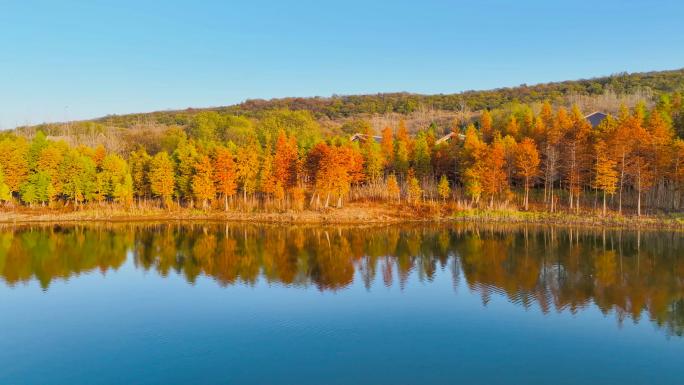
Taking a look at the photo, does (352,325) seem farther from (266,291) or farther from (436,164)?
(436,164)

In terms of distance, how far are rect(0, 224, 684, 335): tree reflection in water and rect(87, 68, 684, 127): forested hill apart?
272ft

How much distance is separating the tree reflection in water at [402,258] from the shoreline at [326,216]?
3000 millimetres

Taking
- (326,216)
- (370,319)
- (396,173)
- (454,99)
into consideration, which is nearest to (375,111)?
(454,99)

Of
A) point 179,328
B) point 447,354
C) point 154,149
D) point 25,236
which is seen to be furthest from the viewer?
point 154,149

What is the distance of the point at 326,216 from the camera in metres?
47.0

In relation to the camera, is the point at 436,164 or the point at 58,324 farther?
the point at 436,164

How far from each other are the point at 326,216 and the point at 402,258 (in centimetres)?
1682

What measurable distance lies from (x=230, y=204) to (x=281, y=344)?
120 feet

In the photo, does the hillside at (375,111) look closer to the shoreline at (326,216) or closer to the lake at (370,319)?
the shoreline at (326,216)

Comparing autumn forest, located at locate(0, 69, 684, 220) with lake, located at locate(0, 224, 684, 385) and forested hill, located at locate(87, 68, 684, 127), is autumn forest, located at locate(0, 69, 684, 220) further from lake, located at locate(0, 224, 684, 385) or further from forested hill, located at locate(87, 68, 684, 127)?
forested hill, located at locate(87, 68, 684, 127)

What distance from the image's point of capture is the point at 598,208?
44.3 meters

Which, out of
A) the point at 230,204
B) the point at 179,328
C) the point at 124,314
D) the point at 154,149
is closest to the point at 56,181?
the point at 230,204

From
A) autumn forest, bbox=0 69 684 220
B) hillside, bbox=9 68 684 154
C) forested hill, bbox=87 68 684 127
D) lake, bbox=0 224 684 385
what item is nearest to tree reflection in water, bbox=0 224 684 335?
lake, bbox=0 224 684 385

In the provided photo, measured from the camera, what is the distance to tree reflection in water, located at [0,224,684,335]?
2344 cm
